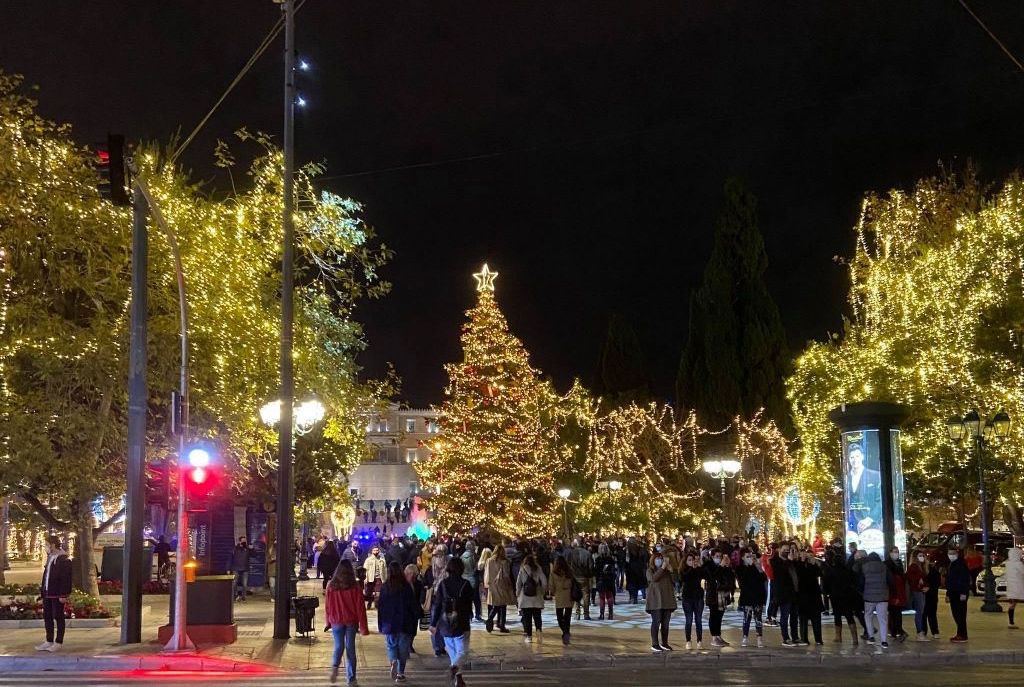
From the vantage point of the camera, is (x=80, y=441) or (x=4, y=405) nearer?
(x=4, y=405)

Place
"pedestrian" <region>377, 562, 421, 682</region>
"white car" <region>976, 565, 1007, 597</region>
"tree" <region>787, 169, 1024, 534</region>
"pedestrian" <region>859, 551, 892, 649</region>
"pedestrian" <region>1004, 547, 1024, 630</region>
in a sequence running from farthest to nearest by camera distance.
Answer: "tree" <region>787, 169, 1024, 534</region> → "white car" <region>976, 565, 1007, 597</region> → "pedestrian" <region>1004, 547, 1024, 630</region> → "pedestrian" <region>859, 551, 892, 649</region> → "pedestrian" <region>377, 562, 421, 682</region>

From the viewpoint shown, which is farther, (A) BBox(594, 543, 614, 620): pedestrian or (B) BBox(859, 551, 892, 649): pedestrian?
(A) BBox(594, 543, 614, 620): pedestrian

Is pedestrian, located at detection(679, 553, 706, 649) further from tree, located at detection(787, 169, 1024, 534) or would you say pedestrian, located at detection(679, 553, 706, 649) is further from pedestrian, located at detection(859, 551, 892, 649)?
tree, located at detection(787, 169, 1024, 534)

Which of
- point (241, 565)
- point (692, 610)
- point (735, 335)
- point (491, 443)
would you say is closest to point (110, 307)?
point (241, 565)

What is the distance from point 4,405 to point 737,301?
40354 mm

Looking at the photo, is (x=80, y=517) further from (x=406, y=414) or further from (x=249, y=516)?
(x=406, y=414)

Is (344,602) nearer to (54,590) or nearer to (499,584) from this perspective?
(54,590)

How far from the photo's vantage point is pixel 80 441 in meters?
25.0

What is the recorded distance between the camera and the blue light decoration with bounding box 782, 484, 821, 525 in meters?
48.7

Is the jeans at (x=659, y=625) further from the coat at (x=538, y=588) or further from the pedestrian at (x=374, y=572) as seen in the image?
the pedestrian at (x=374, y=572)

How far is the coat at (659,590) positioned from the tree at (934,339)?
19156 mm

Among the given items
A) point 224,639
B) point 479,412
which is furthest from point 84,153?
point 479,412

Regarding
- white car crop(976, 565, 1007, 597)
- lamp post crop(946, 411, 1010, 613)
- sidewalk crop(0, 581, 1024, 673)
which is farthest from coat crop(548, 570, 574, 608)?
white car crop(976, 565, 1007, 597)

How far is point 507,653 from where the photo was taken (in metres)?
18.3
